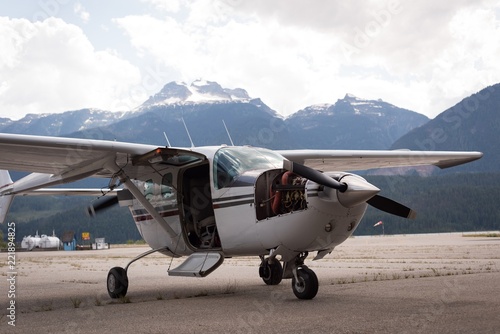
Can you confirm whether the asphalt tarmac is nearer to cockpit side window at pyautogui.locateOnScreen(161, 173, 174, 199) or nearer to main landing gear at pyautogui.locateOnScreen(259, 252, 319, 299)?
main landing gear at pyautogui.locateOnScreen(259, 252, 319, 299)

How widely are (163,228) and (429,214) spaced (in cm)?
19579

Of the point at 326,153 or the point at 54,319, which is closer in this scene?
the point at 54,319

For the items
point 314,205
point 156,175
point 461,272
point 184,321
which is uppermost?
point 156,175

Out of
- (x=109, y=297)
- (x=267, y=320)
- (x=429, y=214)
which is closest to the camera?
(x=267, y=320)

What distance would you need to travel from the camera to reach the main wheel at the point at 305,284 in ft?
29.5

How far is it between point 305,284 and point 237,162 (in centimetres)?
253

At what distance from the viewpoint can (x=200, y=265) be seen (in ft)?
33.4

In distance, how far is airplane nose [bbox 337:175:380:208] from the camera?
27.2ft

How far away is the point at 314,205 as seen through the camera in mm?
8578

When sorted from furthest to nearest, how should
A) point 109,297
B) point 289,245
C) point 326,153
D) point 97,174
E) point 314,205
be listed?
point 326,153 < point 97,174 < point 109,297 < point 289,245 < point 314,205

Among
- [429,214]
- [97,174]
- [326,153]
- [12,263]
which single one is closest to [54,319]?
[12,263]

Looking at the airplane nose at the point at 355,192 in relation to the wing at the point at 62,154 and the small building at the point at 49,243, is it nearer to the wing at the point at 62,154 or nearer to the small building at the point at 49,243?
the wing at the point at 62,154

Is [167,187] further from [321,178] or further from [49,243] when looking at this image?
[49,243]

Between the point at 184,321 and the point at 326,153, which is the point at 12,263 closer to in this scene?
the point at 184,321
